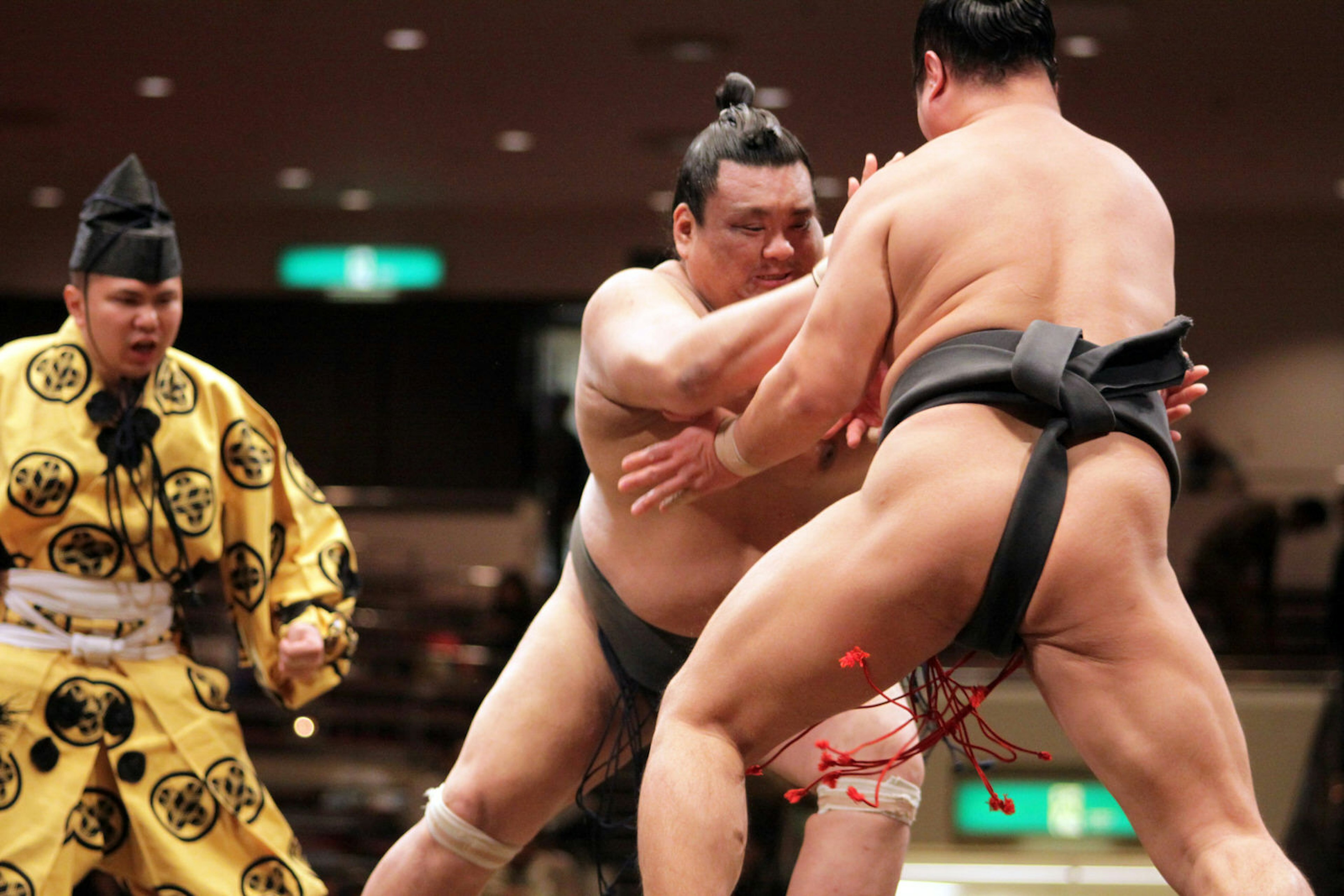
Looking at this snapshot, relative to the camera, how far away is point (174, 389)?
249cm

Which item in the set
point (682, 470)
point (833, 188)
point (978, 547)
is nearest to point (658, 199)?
point (833, 188)

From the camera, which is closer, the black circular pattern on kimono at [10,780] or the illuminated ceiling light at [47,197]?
the black circular pattern on kimono at [10,780]

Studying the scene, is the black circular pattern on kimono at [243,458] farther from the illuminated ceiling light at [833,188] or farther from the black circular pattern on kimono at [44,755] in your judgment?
the illuminated ceiling light at [833,188]

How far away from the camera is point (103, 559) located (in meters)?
2.37

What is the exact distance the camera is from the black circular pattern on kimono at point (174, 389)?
8.07ft

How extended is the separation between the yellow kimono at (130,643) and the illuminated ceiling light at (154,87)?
512cm

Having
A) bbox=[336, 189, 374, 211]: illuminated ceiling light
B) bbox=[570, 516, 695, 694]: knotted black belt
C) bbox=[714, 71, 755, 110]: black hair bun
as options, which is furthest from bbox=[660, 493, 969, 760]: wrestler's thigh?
bbox=[336, 189, 374, 211]: illuminated ceiling light

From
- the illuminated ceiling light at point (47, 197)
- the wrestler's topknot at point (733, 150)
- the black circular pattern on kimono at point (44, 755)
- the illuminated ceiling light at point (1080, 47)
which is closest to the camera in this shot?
the wrestler's topknot at point (733, 150)

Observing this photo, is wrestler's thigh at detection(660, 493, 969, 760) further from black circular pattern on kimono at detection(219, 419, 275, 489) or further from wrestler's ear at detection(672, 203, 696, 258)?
black circular pattern on kimono at detection(219, 419, 275, 489)

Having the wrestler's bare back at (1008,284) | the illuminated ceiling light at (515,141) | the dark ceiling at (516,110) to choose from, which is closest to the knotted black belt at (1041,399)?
the wrestler's bare back at (1008,284)

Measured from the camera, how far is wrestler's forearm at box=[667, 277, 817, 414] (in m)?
1.78

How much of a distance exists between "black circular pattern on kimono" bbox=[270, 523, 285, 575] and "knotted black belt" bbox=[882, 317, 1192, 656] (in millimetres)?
1429

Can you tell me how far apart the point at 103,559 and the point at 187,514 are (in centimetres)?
15

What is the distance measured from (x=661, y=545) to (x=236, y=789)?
898 mm
